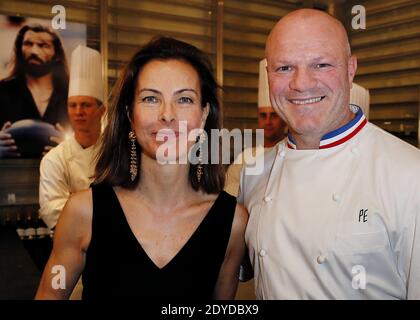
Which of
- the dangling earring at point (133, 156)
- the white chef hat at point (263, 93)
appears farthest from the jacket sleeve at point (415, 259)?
the white chef hat at point (263, 93)

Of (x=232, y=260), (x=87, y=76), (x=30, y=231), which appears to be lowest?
(x=30, y=231)

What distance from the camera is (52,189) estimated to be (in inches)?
62.8

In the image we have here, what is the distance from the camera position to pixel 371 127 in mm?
816

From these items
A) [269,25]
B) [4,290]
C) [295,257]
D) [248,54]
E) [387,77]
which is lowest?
[4,290]

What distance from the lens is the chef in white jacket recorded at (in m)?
1.59

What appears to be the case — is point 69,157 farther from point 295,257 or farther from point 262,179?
point 295,257

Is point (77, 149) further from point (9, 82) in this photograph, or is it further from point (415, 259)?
point (415, 259)

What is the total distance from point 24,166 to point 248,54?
1.32m

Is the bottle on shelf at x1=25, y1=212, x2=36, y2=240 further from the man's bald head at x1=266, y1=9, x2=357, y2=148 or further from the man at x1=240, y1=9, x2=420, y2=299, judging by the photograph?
the man's bald head at x1=266, y1=9, x2=357, y2=148

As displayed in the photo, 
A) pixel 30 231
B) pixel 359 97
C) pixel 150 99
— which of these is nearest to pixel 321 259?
pixel 150 99

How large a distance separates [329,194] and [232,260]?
11.1 inches

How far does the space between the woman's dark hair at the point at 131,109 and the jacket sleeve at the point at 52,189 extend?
69 cm

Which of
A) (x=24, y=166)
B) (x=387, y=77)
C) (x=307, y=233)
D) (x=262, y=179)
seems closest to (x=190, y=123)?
(x=262, y=179)
